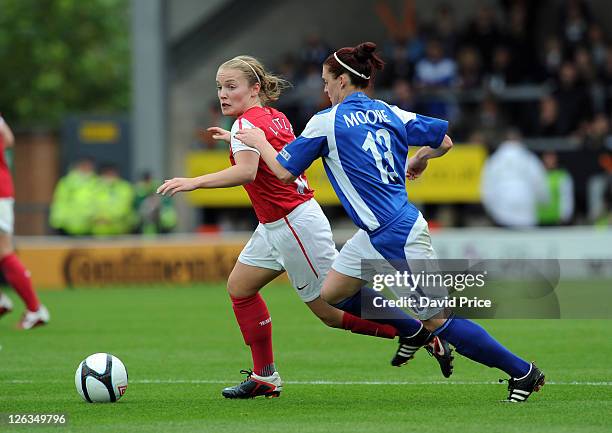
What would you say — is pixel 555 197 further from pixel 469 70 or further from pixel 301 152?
pixel 301 152

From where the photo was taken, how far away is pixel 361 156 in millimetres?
7016

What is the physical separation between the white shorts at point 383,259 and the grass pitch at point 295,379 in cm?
72

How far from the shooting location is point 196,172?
22062mm

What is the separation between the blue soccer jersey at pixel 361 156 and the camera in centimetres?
700

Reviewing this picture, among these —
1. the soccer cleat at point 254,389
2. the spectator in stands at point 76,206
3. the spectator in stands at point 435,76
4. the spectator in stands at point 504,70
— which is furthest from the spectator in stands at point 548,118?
the soccer cleat at point 254,389

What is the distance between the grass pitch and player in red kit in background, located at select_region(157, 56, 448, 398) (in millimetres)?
409

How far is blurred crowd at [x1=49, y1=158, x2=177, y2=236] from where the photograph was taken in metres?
21.0

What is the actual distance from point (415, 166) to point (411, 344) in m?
1.07

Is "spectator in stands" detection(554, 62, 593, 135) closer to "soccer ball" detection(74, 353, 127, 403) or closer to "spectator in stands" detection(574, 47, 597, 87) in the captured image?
"spectator in stands" detection(574, 47, 597, 87)

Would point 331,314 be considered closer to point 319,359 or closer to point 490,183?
point 319,359

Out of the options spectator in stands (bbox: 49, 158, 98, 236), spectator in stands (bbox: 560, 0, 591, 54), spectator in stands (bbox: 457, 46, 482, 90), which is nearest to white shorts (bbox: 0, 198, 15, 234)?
spectator in stands (bbox: 49, 158, 98, 236)

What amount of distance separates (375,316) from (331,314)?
0.95 ft
